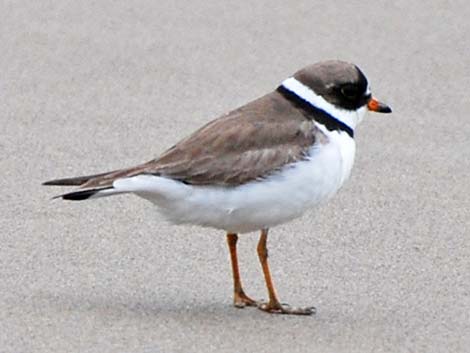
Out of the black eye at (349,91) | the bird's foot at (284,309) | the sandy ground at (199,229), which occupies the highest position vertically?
the black eye at (349,91)

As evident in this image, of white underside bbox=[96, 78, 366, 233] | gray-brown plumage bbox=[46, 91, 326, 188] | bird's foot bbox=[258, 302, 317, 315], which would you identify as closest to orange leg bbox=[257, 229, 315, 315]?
bird's foot bbox=[258, 302, 317, 315]

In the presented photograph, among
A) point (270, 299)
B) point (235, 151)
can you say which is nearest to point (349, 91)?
point (235, 151)

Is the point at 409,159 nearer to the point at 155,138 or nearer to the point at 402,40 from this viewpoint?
the point at 155,138

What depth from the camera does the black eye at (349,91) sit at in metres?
5.11

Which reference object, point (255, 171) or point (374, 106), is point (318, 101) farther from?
point (255, 171)

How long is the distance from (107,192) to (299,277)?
0.86m

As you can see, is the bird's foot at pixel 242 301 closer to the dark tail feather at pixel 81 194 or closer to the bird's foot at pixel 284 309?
the bird's foot at pixel 284 309

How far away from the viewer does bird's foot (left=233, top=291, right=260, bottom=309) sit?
199 inches

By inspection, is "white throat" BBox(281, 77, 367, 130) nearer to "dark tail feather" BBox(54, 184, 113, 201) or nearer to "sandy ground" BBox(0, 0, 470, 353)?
"sandy ground" BBox(0, 0, 470, 353)

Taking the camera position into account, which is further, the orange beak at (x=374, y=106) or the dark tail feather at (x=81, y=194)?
the orange beak at (x=374, y=106)

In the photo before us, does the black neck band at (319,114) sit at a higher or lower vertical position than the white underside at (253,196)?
higher

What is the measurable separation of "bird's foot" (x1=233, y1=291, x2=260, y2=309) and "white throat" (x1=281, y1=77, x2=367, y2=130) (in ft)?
2.19

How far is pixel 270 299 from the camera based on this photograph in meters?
5.02

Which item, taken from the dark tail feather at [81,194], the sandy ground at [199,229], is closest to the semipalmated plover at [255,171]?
the dark tail feather at [81,194]
